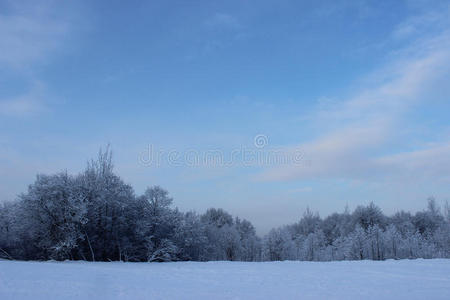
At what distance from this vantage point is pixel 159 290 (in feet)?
42.5

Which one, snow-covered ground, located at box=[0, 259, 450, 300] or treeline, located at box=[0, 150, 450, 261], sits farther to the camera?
treeline, located at box=[0, 150, 450, 261]

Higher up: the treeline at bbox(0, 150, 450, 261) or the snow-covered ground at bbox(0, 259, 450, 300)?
the treeline at bbox(0, 150, 450, 261)

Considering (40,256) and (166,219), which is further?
(166,219)

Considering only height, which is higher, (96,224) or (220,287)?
(96,224)

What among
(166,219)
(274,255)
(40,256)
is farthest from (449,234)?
(40,256)

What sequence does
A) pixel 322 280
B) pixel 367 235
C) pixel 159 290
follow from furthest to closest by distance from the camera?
pixel 367 235
pixel 322 280
pixel 159 290

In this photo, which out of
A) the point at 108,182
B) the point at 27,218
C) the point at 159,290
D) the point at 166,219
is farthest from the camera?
the point at 166,219

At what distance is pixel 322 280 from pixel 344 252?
5071 centimetres

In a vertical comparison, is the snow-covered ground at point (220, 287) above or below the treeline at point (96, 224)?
below

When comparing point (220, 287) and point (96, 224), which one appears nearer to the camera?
point (220, 287)

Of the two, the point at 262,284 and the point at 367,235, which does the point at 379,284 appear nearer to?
the point at 262,284

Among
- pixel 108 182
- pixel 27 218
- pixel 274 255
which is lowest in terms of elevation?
pixel 274 255

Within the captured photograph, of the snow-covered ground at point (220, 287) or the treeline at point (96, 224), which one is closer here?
the snow-covered ground at point (220, 287)

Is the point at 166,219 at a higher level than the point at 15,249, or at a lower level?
higher
